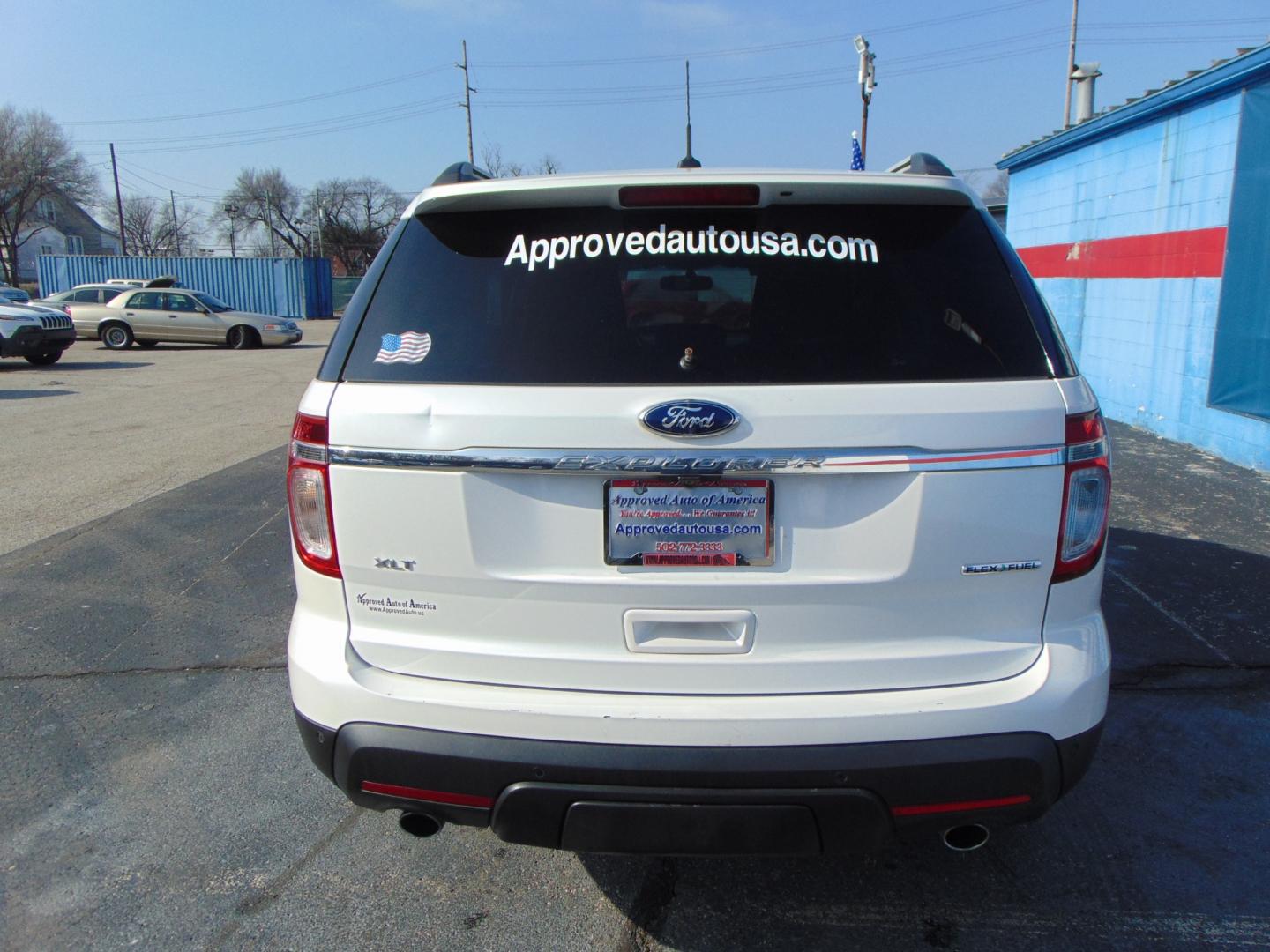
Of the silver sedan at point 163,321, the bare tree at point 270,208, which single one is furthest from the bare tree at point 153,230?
the silver sedan at point 163,321

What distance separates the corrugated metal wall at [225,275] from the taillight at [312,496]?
Result: 1601 inches

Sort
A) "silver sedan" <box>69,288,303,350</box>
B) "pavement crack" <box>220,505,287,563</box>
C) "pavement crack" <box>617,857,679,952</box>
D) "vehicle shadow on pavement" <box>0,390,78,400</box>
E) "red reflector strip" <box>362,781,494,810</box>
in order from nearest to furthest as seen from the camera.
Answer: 1. "red reflector strip" <box>362,781,494,810</box>
2. "pavement crack" <box>617,857,679,952</box>
3. "pavement crack" <box>220,505,287,563</box>
4. "vehicle shadow on pavement" <box>0,390,78,400</box>
5. "silver sedan" <box>69,288,303,350</box>

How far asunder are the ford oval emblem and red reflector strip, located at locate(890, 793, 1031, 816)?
0.92 metres

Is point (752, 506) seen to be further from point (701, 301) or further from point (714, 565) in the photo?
point (701, 301)

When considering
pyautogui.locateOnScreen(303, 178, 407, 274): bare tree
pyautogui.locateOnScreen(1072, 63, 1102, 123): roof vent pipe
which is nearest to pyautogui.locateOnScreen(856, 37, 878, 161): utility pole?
pyautogui.locateOnScreen(1072, 63, 1102, 123): roof vent pipe

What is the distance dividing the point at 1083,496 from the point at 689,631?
95 centimetres

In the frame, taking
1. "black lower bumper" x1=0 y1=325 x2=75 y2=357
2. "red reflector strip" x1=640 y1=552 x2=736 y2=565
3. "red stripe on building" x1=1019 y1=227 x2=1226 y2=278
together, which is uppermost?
"red stripe on building" x1=1019 y1=227 x2=1226 y2=278

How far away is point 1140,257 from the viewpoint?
9.76 metres

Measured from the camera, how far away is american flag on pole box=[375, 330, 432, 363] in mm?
2268

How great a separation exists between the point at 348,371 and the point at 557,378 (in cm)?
52

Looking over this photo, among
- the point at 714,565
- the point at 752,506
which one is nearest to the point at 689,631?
the point at 714,565

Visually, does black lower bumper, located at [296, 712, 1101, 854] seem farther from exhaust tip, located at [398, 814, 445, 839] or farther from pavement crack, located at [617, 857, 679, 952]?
pavement crack, located at [617, 857, 679, 952]

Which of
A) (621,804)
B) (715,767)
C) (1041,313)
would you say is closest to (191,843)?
(621,804)

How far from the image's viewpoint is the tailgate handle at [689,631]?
7.01 feet
